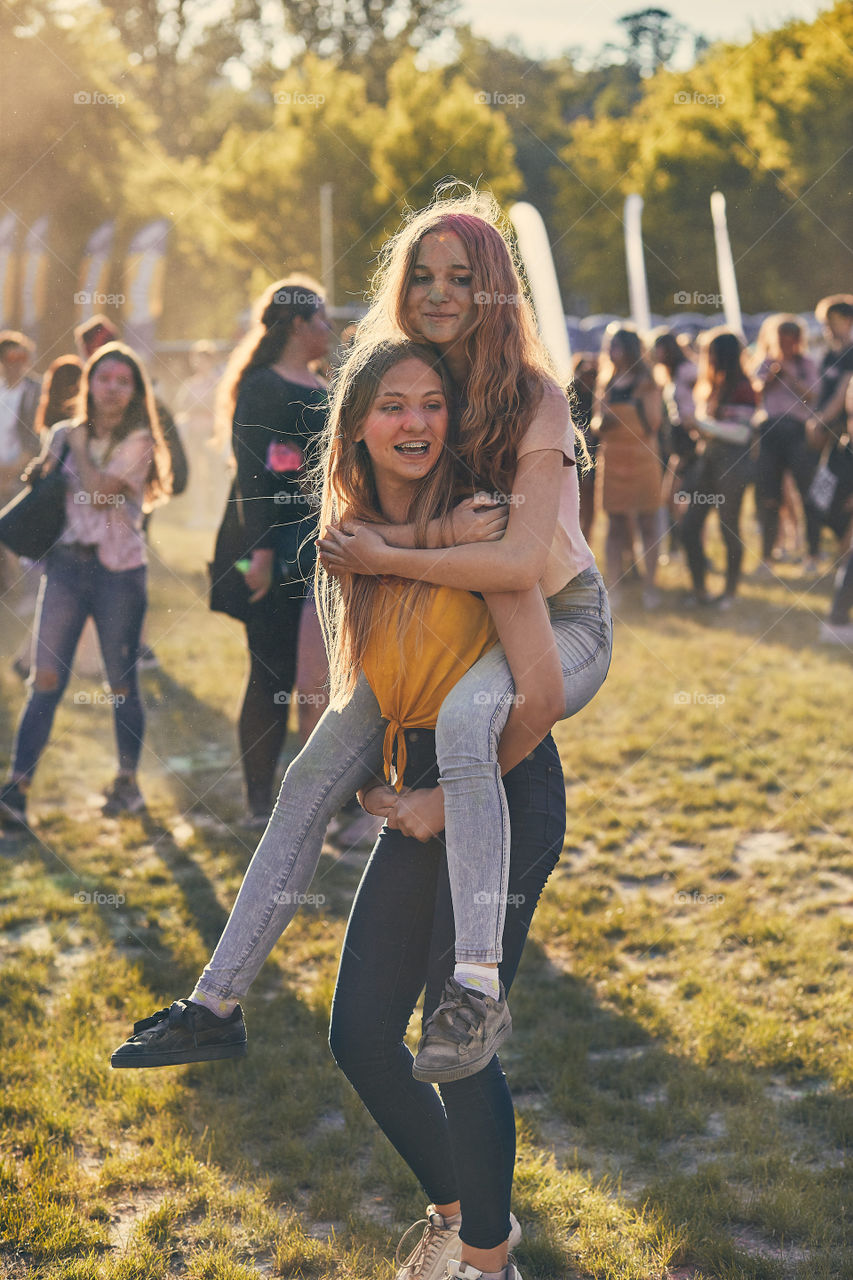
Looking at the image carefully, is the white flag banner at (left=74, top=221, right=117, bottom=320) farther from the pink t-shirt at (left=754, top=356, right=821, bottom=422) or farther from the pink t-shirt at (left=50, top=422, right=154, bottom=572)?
the pink t-shirt at (left=50, top=422, right=154, bottom=572)

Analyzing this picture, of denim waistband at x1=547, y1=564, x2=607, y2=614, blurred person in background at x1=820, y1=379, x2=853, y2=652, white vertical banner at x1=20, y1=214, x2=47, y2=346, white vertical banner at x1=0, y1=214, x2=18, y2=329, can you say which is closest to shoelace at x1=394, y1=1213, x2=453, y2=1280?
denim waistband at x1=547, y1=564, x2=607, y2=614

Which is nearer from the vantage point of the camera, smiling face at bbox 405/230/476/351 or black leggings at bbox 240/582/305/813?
smiling face at bbox 405/230/476/351

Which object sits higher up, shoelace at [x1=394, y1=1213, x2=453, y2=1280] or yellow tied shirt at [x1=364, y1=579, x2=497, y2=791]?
yellow tied shirt at [x1=364, y1=579, x2=497, y2=791]

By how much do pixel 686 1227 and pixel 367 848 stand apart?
2.75 metres

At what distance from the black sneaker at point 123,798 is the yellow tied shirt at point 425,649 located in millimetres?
3694

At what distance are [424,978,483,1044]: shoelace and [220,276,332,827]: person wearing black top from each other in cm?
256

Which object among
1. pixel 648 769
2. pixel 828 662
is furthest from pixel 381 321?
pixel 828 662

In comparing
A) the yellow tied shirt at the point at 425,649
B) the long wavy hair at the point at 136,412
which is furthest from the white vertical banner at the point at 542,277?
the yellow tied shirt at the point at 425,649

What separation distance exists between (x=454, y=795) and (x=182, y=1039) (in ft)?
2.37

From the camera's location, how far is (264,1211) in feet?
9.51

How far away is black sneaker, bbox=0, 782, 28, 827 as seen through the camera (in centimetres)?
559

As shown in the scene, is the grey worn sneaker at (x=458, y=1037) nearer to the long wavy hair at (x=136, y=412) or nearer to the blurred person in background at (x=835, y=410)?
the long wavy hair at (x=136, y=412)

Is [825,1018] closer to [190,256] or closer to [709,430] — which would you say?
[709,430]

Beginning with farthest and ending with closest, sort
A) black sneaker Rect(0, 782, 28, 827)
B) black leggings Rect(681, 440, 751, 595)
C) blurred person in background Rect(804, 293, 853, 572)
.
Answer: black leggings Rect(681, 440, 751, 595), blurred person in background Rect(804, 293, 853, 572), black sneaker Rect(0, 782, 28, 827)
